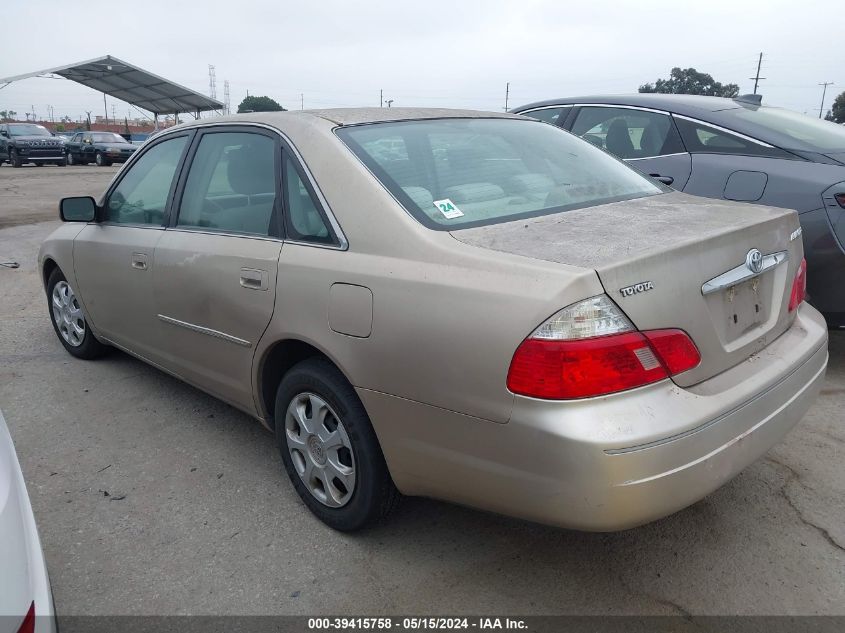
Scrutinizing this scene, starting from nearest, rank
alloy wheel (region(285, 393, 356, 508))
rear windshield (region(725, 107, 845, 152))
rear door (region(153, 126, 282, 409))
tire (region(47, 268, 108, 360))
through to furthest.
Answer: alloy wheel (region(285, 393, 356, 508)), rear door (region(153, 126, 282, 409)), rear windshield (region(725, 107, 845, 152)), tire (region(47, 268, 108, 360))

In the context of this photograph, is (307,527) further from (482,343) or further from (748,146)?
(748,146)

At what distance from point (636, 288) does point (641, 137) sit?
135 inches

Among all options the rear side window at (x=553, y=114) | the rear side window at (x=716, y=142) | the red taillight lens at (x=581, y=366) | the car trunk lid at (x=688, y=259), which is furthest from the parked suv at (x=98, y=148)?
the red taillight lens at (x=581, y=366)

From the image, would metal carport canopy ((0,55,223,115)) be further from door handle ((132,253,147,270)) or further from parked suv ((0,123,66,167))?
door handle ((132,253,147,270))

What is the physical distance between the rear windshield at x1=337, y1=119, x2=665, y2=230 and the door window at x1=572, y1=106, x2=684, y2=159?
177 cm

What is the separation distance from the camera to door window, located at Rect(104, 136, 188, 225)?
353 centimetres

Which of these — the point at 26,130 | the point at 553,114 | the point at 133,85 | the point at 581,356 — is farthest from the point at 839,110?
the point at 581,356

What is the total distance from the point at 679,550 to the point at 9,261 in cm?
796

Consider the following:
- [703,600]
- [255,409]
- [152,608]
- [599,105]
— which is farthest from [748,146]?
[152,608]

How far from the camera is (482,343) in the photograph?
6.41ft

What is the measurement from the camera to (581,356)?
1.86m

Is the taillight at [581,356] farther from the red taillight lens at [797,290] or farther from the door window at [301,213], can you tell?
the red taillight lens at [797,290]

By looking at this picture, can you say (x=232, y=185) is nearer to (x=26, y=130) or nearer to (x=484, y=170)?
(x=484, y=170)

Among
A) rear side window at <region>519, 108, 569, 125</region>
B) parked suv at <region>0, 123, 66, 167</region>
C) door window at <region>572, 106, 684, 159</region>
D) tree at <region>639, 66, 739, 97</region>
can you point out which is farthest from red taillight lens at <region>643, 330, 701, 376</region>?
tree at <region>639, 66, 739, 97</region>
